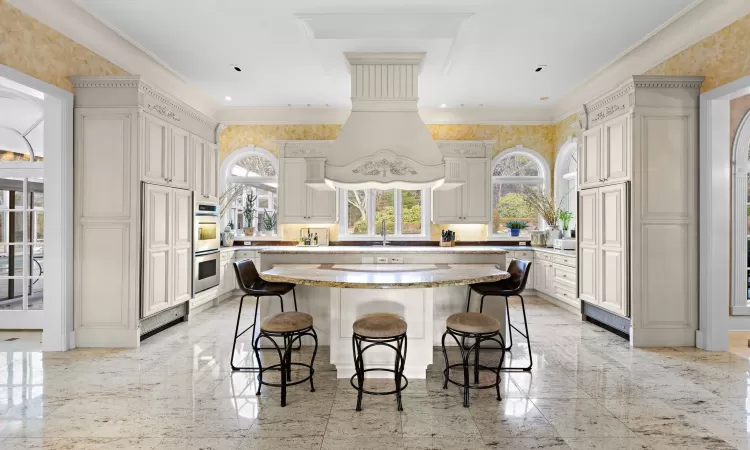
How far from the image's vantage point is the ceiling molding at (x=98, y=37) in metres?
3.52

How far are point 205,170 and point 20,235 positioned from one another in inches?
83.4

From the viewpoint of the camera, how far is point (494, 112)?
6922 millimetres

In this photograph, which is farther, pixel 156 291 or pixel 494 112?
pixel 494 112

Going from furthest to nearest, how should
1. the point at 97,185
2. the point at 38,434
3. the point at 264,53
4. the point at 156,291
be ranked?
the point at 264,53
the point at 156,291
the point at 97,185
the point at 38,434

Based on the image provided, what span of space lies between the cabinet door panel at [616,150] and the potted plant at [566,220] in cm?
190

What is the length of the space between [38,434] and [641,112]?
5558 millimetres

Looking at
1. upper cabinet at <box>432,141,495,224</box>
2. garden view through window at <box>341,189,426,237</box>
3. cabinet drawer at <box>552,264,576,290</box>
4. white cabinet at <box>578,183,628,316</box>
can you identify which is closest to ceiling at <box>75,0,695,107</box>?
upper cabinet at <box>432,141,495,224</box>

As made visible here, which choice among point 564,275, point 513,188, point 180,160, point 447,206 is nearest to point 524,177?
point 513,188

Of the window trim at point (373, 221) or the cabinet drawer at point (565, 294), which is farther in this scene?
the window trim at point (373, 221)

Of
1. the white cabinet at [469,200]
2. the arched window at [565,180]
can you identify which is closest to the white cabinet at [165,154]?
the white cabinet at [469,200]

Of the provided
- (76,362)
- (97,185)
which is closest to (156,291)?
(76,362)

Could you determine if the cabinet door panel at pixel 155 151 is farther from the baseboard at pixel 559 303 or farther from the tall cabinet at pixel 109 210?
the baseboard at pixel 559 303

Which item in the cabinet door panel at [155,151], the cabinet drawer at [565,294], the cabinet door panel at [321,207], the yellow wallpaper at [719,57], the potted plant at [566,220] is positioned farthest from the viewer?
the cabinet door panel at [321,207]

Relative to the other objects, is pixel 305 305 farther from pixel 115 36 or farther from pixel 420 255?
pixel 115 36
